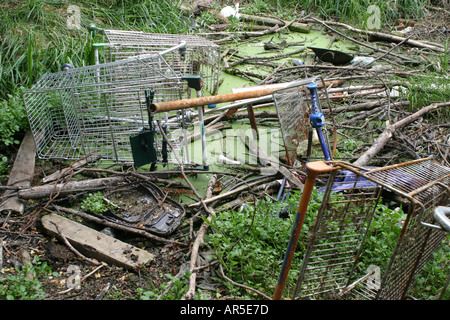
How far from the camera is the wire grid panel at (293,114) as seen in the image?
147 inches

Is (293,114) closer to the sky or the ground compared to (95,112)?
closer to the sky

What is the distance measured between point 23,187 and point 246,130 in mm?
2474

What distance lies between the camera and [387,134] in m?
4.24

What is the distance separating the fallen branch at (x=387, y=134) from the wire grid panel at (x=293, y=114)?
578mm

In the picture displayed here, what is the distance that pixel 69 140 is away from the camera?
167 inches

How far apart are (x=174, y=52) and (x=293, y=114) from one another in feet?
6.02

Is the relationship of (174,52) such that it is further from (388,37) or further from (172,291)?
(388,37)

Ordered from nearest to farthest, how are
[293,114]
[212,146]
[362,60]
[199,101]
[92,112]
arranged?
[199,101] < [293,114] < [92,112] < [212,146] < [362,60]

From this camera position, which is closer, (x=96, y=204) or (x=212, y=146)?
(x=96, y=204)

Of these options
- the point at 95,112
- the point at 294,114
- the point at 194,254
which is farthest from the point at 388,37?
the point at 194,254

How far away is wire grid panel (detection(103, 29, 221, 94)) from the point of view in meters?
4.73

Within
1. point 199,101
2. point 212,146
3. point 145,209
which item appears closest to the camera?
point 199,101

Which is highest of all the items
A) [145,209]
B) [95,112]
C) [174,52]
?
[174,52]

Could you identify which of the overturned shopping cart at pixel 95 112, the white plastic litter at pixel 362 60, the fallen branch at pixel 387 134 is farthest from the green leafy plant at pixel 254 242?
the white plastic litter at pixel 362 60
